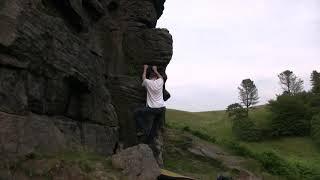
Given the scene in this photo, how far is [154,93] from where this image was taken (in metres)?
18.6

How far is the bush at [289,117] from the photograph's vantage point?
307 feet

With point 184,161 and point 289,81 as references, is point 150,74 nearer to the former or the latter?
point 184,161

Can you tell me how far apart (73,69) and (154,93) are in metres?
3.31

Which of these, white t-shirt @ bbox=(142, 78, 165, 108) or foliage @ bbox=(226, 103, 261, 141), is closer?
white t-shirt @ bbox=(142, 78, 165, 108)

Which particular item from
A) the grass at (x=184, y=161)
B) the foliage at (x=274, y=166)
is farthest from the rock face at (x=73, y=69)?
the foliage at (x=274, y=166)

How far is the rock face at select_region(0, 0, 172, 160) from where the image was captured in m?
13.5

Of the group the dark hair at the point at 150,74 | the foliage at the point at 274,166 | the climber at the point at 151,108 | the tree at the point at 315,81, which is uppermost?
the tree at the point at 315,81

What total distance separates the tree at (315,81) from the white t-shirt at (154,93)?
102087 millimetres

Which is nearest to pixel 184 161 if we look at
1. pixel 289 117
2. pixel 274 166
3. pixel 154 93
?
pixel 274 166

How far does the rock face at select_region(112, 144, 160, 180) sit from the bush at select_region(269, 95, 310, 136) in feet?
266

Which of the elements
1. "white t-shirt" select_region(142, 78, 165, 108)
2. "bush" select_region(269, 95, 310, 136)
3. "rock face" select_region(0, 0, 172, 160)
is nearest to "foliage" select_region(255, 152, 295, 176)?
"rock face" select_region(0, 0, 172, 160)

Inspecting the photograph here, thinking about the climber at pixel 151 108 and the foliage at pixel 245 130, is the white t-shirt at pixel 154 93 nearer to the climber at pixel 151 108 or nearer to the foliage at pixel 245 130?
the climber at pixel 151 108

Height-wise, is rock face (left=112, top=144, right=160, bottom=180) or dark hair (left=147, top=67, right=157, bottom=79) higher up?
dark hair (left=147, top=67, right=157, bottom=79)

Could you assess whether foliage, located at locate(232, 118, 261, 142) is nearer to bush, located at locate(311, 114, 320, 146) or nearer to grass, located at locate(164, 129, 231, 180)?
bush, located at locate(311, 114, 320, 146)
